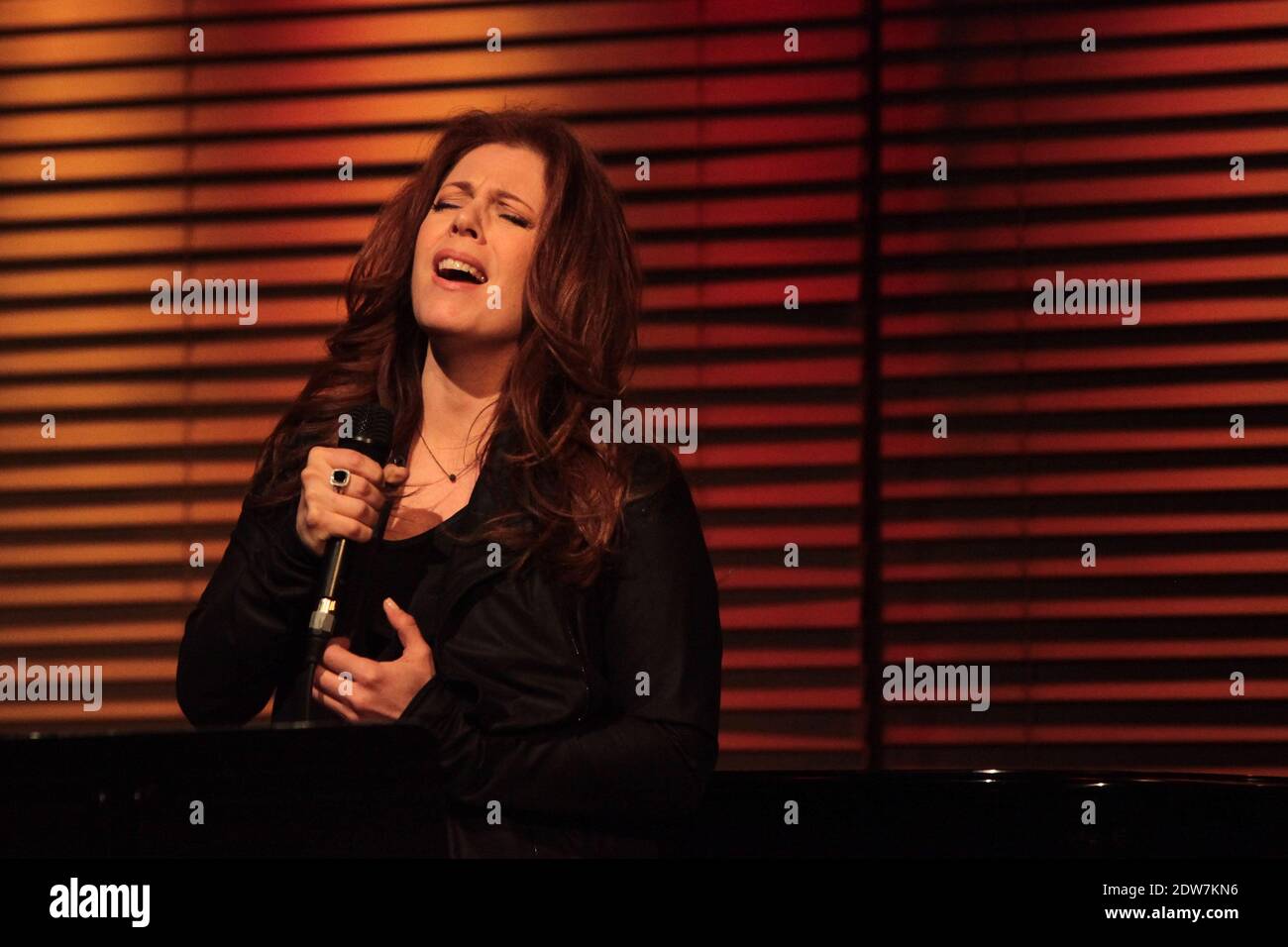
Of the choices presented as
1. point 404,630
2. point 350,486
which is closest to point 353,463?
point 350,486

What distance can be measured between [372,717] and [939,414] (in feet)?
6.41

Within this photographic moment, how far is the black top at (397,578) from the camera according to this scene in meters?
1.97

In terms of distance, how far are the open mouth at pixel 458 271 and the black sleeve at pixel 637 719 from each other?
0.40 m

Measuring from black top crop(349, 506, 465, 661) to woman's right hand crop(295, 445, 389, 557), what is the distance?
18cm

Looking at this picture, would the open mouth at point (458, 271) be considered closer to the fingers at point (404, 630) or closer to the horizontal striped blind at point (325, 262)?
the fingers at point (404, 630)

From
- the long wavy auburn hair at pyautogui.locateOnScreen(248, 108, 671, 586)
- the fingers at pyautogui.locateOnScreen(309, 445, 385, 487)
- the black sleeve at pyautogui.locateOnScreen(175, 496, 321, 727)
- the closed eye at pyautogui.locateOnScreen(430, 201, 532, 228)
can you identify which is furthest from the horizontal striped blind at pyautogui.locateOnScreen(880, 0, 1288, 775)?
the fingers at pyautogui.locateOnScreen(309, 445, 385, 487)

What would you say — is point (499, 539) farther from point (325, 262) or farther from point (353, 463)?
point (325, 262)

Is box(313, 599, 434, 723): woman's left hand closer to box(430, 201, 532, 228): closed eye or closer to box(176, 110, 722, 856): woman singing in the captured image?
box(176, 110, 722, 856): woman singing

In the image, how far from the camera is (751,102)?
11.5 feet

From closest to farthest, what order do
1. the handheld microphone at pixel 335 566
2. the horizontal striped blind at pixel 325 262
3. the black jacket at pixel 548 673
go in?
the handheld microphone at pixel 335 566 < the black jacket at pixel 548 673 < the horizontal striped blind at pixel 325 262

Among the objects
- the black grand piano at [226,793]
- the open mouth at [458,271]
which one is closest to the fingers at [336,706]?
the black grand piano at [226,793]

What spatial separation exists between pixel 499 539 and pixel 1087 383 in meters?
1.86
